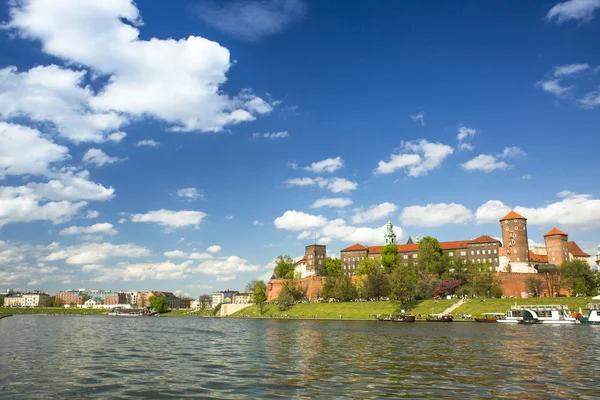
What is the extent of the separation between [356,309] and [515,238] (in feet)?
168

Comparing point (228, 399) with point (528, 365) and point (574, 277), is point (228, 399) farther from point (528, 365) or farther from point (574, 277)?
point (574, 277)

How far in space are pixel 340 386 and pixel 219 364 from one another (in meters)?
10.2

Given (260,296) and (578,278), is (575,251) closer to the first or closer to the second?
(578,278)

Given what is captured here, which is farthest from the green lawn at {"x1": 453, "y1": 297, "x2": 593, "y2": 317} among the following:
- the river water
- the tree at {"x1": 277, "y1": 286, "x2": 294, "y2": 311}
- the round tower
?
the river water

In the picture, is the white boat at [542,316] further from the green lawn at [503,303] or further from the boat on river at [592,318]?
the green lawn at [503,303]

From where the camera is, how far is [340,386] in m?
19.6

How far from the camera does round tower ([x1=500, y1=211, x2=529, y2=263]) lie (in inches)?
4877

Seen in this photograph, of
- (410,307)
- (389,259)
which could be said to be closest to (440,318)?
(410,307)

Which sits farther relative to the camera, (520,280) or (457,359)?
(520,280)

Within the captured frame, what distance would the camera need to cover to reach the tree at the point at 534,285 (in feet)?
331

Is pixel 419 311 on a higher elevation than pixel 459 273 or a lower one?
lower

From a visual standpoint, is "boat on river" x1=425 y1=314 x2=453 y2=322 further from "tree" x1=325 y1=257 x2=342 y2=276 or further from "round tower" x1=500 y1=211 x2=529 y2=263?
"tree" x1=325 y1=257 x2=342 y2=276

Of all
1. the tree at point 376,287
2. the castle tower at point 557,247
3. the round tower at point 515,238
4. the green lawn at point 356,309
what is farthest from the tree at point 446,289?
the castle tower at point 557,247

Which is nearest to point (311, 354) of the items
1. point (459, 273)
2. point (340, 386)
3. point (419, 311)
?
point (340, 386)
